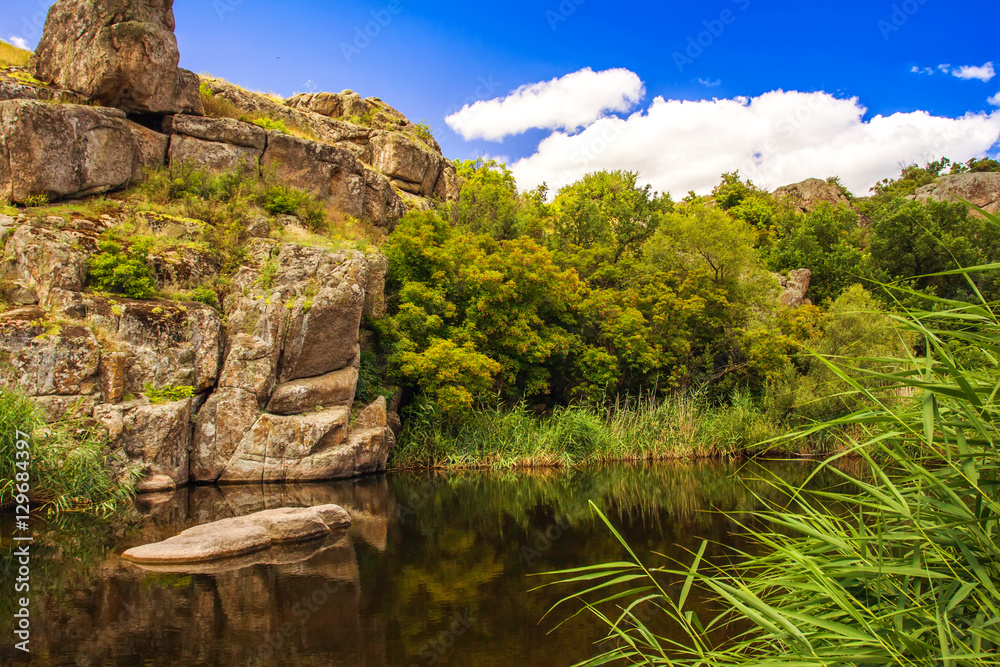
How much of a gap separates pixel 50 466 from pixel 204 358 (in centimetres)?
534

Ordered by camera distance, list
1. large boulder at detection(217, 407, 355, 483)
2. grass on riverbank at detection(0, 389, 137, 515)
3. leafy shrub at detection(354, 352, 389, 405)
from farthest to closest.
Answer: leafy shrub at detection(354, 352, 389, 405) → large boulder at detection(217, 407, 355, 483) → grass on riverbank at detection(0, 389, 137, 515)

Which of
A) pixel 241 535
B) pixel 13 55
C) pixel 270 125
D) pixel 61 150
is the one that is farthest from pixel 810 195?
pixel 241 535

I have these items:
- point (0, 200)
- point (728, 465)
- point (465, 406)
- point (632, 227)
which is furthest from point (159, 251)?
point (632, 227)

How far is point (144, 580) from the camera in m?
7.82

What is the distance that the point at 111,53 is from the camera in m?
20.7

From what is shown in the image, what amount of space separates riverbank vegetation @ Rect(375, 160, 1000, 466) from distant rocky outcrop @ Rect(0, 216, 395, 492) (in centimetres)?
244

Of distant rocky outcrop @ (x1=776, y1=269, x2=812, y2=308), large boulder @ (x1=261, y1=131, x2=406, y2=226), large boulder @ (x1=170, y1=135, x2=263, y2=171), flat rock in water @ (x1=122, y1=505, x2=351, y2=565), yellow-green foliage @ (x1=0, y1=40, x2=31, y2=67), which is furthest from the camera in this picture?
distant rocky outcrop @ (x1=776, y1=269, x2=812, y2=308)

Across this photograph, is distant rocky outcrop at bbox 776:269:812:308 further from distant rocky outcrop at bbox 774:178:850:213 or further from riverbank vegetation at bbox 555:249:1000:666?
riverbank vegetation at bbox 555:249:1000:666

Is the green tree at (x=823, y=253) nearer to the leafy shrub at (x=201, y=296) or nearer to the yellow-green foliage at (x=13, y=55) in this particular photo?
the leafy shrub at (x=201, y=296)

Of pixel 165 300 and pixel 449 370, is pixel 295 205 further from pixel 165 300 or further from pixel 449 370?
pixel 449 370

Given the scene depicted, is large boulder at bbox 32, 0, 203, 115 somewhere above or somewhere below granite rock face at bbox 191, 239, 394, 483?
above

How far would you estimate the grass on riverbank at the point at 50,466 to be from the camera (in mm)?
11078

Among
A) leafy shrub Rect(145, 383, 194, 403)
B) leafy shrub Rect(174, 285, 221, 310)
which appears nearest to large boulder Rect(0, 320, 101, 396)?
leafy shrub Rect(145, 383, 194, 403)

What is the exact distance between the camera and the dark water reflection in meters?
5.81
